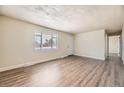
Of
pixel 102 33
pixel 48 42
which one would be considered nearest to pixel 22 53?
pixel 48 42

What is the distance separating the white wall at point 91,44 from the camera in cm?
669

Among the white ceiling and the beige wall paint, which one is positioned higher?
the white ceiling

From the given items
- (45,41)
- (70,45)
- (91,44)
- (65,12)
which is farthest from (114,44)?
(65,12)

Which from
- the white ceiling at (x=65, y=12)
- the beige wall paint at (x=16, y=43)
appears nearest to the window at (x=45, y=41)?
the beige wall paint at (x=16, y=43)

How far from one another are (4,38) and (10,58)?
34.3 inches

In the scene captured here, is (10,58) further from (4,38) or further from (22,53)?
(4,38)

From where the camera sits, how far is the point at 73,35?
9.26 metres

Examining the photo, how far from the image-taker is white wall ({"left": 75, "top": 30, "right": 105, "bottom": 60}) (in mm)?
6687

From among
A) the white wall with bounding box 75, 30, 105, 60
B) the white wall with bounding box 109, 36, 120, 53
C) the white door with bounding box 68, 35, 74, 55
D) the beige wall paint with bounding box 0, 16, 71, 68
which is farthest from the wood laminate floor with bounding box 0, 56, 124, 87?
the white wall with bounding box 109, 36, 120, 53

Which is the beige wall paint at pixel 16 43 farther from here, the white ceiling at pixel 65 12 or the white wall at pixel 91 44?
the white wall at pixel 91 44

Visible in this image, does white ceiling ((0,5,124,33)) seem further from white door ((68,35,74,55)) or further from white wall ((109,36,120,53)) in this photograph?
white wall ((109,36,120,53))

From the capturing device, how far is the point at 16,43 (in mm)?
4203

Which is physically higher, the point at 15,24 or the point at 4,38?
the point at 15,24

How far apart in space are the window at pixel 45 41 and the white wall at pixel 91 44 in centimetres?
280
